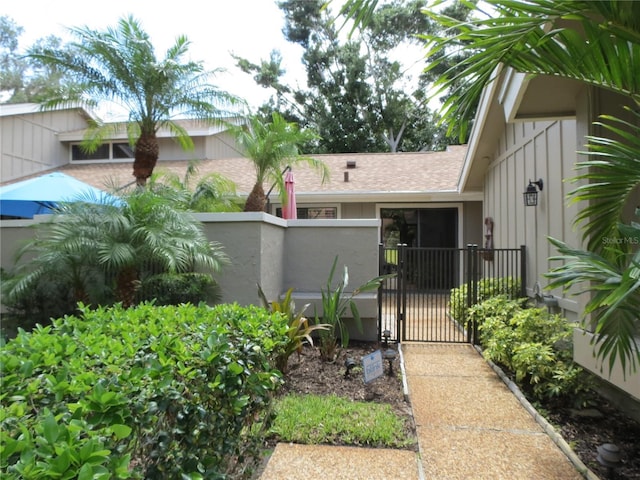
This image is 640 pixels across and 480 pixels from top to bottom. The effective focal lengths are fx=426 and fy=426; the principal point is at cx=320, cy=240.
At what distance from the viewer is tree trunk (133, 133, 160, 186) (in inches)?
338

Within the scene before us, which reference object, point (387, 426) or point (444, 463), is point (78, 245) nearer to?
point (387, 426)

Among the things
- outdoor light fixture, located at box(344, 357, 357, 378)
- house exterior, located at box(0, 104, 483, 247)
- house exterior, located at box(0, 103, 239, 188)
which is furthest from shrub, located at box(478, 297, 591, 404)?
house exterior, located at box(0, 103, 239, 188)

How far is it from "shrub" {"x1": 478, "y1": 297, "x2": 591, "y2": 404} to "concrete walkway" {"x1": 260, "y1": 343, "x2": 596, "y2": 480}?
36cm

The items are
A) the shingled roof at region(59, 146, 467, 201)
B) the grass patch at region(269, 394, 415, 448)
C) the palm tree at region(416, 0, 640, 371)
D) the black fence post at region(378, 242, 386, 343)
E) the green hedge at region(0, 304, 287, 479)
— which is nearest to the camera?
the green hedge at region(0, 304, 287, 479)

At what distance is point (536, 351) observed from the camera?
15.9 feet

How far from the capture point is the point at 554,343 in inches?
210

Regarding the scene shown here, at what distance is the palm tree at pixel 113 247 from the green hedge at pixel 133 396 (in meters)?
2.65

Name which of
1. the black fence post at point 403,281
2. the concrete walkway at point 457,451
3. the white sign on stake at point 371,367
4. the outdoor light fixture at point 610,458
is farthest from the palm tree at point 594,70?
the black fence post at point 403,281

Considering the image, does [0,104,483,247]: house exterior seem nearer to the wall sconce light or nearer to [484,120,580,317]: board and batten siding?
[484,120,580,317]: board and batten siding

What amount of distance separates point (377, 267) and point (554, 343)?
2.89m

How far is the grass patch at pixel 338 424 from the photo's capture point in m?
3.70

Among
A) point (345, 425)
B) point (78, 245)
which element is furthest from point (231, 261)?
point (345, 425)

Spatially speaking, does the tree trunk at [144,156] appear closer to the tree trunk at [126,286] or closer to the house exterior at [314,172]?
the house exterior at [314,172]

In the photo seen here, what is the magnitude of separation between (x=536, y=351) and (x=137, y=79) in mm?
8349
